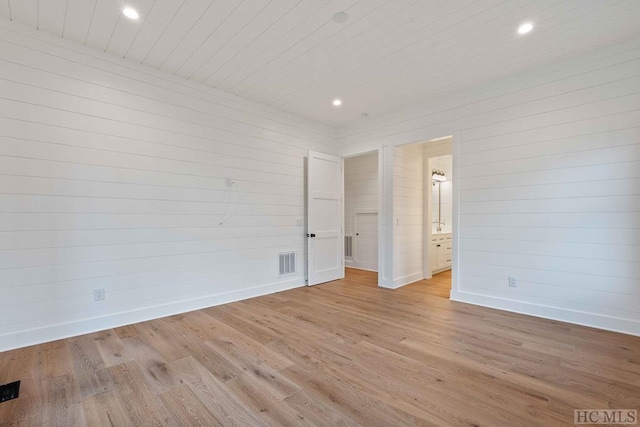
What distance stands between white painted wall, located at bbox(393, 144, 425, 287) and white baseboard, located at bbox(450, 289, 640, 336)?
3.53 ft

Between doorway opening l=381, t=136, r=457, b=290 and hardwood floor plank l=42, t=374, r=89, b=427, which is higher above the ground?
doorway opening l=381, t=136, r=457, b=290

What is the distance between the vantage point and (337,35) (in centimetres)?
286

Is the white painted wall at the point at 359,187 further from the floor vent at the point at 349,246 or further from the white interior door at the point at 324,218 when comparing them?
the white interior door at the point at 324,218

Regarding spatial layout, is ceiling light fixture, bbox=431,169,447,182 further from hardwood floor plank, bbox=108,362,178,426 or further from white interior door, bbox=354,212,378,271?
hardwood floor plank, bbox=108,362,178,426

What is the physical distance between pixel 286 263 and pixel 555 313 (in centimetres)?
356

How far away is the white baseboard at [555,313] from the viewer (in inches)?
117

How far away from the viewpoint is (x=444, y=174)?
7.12m

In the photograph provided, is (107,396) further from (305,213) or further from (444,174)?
(444,174)

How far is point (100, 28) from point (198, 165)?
5.31ft

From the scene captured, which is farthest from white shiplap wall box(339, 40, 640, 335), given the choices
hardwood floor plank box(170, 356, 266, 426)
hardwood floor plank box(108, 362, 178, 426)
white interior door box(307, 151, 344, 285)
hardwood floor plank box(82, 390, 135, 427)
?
hardwood floor plank box(82, 390, 135, 427)

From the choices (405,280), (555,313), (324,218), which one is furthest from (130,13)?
(555,313)

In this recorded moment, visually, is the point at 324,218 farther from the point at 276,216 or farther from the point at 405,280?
the point at 405,280

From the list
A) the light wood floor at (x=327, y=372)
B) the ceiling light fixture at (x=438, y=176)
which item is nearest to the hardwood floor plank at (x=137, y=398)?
the light wood floor at (x=327, y=372)

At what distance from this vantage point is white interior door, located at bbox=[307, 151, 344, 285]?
5.08 meters
